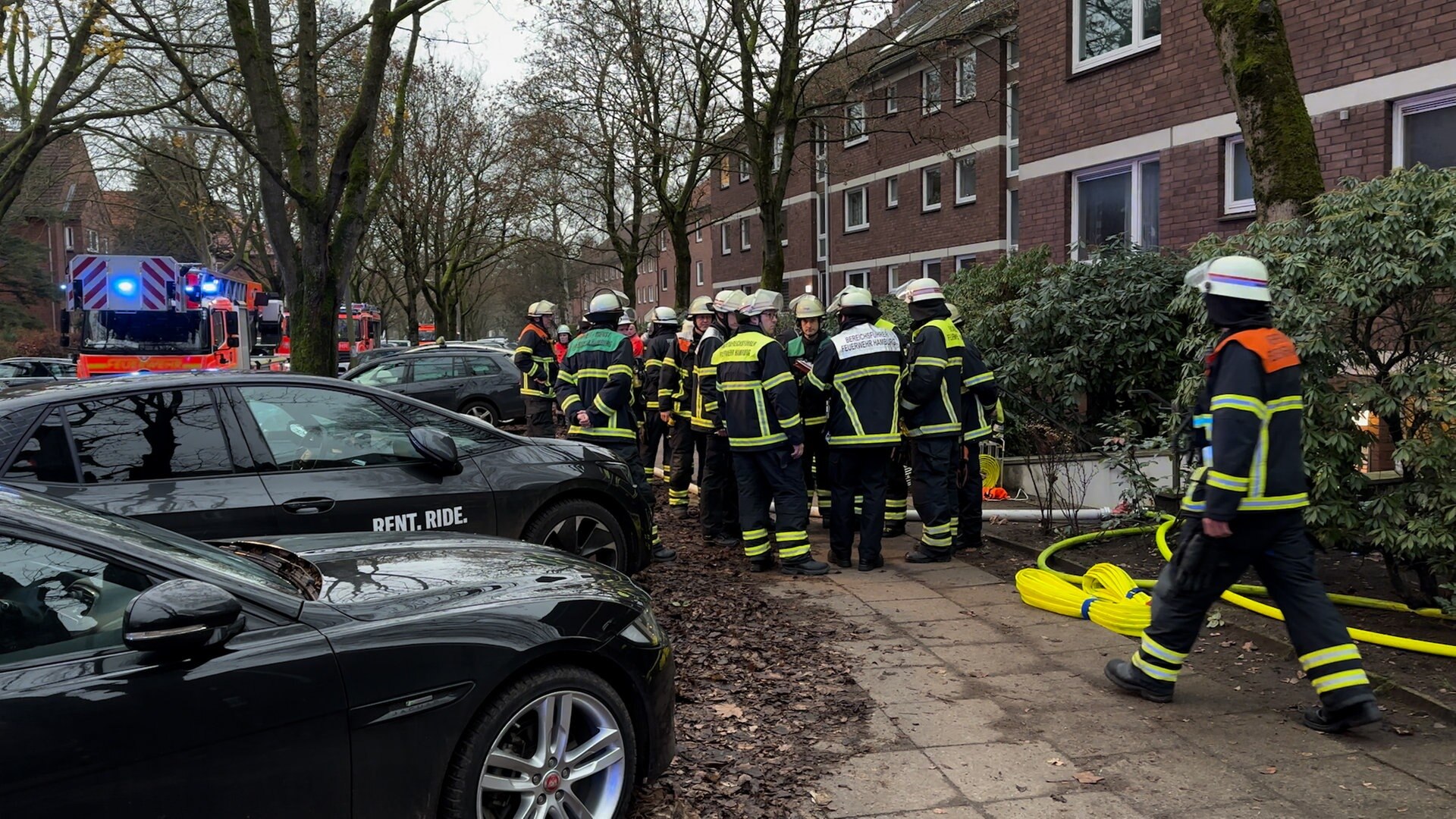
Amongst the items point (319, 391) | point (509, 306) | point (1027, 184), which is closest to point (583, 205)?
point (1027, 184)

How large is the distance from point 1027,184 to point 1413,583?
11.1 metres

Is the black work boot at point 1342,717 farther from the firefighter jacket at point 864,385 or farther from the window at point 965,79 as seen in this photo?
the window at point 965,79

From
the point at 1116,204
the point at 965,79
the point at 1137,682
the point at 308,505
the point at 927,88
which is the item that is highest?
the point at 927,88

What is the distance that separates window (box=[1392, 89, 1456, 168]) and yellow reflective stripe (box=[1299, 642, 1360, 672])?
8.22 metres

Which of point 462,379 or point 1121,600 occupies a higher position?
point 462,379

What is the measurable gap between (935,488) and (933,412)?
56 cm

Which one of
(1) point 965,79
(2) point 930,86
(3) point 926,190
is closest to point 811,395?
(1) point 965,79

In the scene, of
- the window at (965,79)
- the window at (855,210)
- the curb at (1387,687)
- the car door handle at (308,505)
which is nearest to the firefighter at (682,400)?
the car door handle at (308,505)

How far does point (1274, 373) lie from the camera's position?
4391mm

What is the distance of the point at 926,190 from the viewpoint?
27.0 meters

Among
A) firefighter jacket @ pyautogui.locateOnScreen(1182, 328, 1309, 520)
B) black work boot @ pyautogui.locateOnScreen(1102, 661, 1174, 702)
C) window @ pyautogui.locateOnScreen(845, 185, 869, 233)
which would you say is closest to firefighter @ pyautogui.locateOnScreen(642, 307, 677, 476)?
black work boot @ pyautogui.locateOnScreen(1102, 661, 1174, 702)

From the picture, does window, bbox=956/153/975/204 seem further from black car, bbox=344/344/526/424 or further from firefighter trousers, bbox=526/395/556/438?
firefighter trousers, bbox=526/395/556/438

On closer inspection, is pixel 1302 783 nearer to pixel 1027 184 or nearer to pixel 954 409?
pixel 954 409

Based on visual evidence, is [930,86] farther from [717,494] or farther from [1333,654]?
[1333,654]
